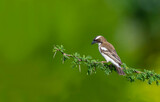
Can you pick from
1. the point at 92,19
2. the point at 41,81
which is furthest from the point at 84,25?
the point at 41,81

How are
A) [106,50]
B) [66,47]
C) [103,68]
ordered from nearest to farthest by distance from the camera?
1. [103,68]
2. [106,50]
3. [66,47]

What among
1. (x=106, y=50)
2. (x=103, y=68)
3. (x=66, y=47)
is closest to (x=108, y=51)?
(x=106, y=50)

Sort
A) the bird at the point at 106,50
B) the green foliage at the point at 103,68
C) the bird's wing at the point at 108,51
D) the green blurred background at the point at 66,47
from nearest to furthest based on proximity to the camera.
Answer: the green foliage at the point at 103,68 → the bird at the point at 106,50 → the bird's wing at the point at 108,51 → the green blurred background at the point at 66,47

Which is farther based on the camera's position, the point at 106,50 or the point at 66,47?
the point at 66,47

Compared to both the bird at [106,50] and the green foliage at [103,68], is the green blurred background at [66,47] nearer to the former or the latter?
the bird at [106,50]

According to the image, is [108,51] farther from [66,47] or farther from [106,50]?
[66,47]

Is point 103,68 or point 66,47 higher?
point 66,47

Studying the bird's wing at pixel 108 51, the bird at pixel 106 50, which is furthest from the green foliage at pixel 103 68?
the bird's wing at pixel 108 51

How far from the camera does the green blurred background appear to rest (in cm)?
1200

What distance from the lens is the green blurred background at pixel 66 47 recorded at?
1200 cm

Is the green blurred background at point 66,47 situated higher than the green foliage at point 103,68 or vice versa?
the green blurred background at point 66,47

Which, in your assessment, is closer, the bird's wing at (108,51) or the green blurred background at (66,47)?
the bird's wing at (108,51)

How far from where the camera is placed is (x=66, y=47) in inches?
476

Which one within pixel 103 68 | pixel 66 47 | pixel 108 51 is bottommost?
pixel 103 68
